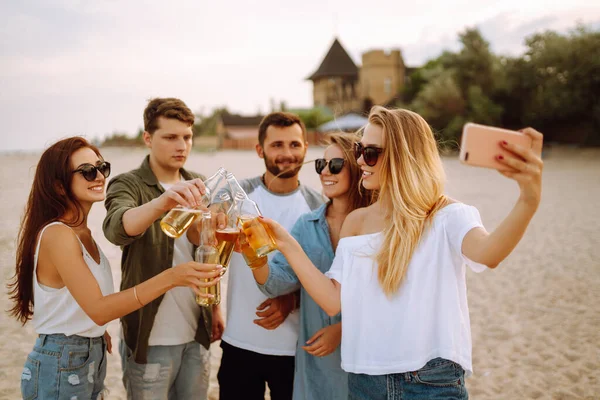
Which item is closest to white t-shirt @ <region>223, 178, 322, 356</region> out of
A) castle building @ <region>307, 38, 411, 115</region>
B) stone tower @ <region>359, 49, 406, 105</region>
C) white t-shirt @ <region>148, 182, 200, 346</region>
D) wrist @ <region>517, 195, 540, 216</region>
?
white t-shirt @ <region>148, 182, 200, 346</region>

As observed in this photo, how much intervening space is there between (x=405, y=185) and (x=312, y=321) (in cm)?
118

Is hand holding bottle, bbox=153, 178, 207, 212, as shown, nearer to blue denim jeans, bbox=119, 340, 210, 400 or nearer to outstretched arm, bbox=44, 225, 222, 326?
outstretched arm, bbox=44, 225, 222, 326

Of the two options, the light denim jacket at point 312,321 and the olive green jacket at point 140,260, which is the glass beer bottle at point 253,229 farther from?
the olive green jacket at point 140,260

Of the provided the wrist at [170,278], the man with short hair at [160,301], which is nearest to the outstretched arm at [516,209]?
the wrist at [170,278]

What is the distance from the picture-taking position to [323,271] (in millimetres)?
2910

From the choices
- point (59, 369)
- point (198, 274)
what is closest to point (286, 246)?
point (198, 274)

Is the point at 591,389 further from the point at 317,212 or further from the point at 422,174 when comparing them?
the point at 422,174

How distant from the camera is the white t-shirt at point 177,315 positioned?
3.17 m

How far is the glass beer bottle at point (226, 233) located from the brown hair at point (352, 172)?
36.9 inches

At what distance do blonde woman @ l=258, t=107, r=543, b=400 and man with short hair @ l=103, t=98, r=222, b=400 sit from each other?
1.31 metres

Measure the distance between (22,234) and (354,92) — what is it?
55.9 metres

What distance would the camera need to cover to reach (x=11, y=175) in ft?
94.0

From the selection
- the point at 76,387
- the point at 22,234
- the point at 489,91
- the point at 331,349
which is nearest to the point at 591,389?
the point at 331,349

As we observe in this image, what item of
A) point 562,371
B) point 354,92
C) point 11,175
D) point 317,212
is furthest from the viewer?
point 354,92
